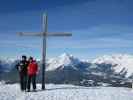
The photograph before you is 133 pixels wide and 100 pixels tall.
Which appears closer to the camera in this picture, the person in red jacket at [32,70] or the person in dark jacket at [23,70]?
the person in red jacket at [32,70]

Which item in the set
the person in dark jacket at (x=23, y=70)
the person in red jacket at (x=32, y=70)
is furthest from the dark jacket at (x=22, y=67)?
the person in red jacket at (x=32, y=70)

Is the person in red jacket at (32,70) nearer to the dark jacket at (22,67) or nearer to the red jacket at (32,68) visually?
the red jacket at (32,68)

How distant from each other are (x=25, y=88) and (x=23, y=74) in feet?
4.40

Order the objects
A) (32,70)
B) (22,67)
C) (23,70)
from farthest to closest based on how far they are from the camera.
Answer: (23,70), (22,67), (32,70)

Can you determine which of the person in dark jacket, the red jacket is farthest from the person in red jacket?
the person in dark jacket

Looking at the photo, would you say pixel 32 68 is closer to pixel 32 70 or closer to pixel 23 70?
pixel 32 70

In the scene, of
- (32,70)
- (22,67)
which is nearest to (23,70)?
(22,67)

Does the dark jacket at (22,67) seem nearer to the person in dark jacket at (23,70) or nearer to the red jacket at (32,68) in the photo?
the person in dark jacket at (23,70)

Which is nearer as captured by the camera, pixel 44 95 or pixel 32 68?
pixel 44 95

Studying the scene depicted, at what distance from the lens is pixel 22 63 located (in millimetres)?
30281

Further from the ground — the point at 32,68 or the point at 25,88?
the point at 32,68

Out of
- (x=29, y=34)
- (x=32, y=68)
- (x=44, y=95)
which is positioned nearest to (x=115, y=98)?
(x=44, y=95)

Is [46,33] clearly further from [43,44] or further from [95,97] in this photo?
[95,97]

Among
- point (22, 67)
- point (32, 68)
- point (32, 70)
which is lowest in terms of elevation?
point (32, 70)
